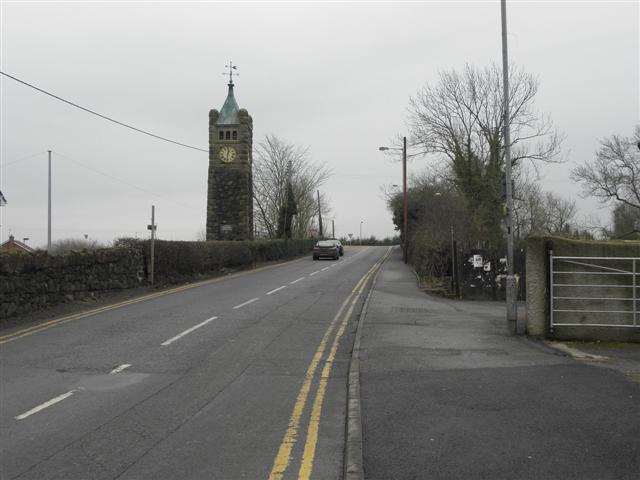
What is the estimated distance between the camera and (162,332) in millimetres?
11031

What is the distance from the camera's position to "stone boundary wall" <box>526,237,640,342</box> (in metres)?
10.4

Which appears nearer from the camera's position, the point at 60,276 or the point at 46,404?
the point at 46,404

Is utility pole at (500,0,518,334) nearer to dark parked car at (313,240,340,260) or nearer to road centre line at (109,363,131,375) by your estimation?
road centre line at (109,363,131,375)

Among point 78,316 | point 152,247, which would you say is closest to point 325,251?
point 152,247

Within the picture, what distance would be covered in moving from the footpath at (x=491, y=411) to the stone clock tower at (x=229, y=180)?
2741 centimetres

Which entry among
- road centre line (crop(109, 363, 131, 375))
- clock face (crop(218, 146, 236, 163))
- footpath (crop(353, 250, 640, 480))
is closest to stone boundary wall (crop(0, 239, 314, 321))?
road centre line (crop(109, 363, 131, 375))

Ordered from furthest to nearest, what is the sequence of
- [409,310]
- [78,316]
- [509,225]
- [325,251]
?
1. [325,251]
2. [409,310]
3. [78,316]
4. [509,225]

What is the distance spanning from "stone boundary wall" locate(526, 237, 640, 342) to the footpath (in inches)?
29.3

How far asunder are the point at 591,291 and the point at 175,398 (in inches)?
320

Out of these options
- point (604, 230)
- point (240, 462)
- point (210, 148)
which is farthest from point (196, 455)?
point (604, 230)

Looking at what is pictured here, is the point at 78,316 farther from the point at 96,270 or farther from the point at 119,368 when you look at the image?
the point at 119,368

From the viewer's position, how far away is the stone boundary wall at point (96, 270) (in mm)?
13227

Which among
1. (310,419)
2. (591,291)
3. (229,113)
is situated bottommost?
(310,419)

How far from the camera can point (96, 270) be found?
17.0 metres
